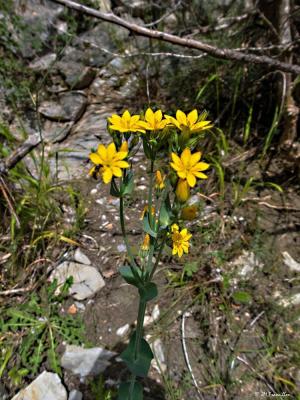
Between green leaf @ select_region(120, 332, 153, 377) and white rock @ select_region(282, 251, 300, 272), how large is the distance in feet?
4.27

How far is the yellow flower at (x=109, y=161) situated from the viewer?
1.28 meters

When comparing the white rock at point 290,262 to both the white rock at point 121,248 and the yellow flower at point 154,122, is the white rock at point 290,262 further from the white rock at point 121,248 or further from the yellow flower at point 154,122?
the yellow flower at point 154,122

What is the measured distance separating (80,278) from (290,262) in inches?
57.6

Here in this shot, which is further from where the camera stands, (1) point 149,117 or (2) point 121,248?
(2) point 121,248

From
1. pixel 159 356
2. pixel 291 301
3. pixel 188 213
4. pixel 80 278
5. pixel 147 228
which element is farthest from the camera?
pixel 80 278

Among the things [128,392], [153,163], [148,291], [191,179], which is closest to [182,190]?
[191,179]

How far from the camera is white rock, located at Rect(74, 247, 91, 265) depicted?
271 cm

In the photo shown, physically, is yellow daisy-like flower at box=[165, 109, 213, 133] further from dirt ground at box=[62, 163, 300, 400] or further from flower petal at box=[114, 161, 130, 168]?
dirt ground at box=[62, 163, 300, 400]

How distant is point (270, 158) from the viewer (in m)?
3.18

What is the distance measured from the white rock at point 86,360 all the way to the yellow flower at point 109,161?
1366 mm

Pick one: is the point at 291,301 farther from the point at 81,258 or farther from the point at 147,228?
the point at 81,258

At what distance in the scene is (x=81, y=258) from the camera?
8.92 ft

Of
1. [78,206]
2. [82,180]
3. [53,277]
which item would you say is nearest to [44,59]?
[82,180]

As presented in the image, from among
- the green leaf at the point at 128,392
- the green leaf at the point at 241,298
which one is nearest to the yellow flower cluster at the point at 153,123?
the green leaf at the point at 128,392
